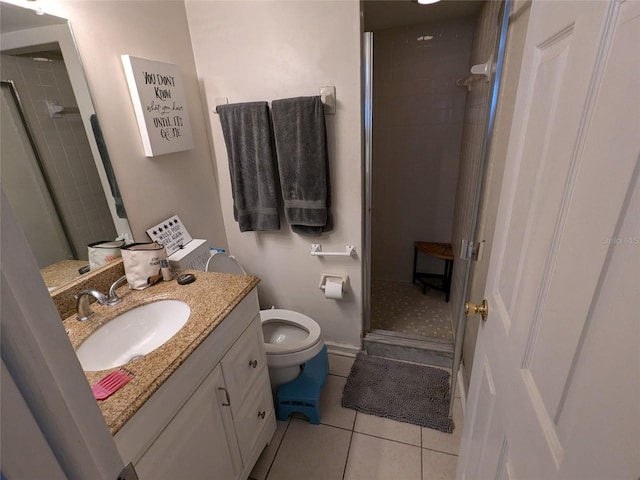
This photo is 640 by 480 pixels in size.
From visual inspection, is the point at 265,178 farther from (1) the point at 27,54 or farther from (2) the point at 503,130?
(2) the point at 503,130

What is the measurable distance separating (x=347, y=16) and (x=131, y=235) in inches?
54.6

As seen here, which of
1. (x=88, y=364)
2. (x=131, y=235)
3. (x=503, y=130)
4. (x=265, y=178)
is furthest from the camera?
(x=265, y=178)

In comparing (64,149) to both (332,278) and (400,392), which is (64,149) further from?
(400,392)

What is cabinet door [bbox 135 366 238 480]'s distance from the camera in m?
0.82

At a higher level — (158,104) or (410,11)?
(410,11)

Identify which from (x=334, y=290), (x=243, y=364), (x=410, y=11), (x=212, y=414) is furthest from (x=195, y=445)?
(x=410, y=11)

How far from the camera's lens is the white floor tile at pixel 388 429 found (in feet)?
5.02

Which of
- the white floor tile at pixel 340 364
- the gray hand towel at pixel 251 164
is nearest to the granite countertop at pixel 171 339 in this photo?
the gray hand towel at pixel 251 164

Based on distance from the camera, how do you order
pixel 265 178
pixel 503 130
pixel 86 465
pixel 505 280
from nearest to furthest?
1. pixel 86 465
2. pixel 505 280
3. pixel 503 130
4. pixel 265 178

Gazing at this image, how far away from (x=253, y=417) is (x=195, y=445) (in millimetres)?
388

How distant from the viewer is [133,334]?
111 centimetres

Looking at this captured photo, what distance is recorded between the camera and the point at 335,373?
195 centimetres

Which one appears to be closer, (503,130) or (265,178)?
(503,130)

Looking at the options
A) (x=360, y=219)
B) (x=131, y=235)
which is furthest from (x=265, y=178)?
(x=131, y=235)
